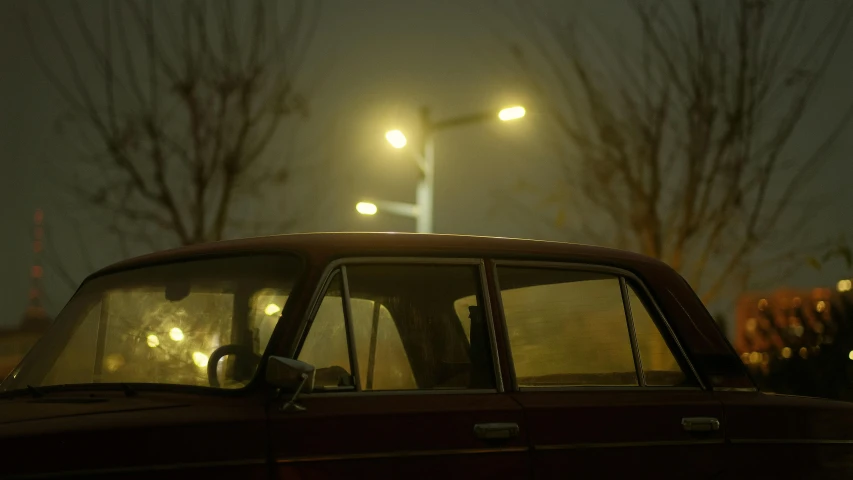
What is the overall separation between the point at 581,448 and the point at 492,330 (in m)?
0.48

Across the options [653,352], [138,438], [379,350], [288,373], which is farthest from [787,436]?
[138,438]

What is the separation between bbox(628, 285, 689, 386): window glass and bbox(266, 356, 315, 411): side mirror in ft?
4.80

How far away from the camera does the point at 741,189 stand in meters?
16.5

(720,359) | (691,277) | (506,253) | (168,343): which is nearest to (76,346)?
(168,343)

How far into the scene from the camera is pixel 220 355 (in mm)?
3244

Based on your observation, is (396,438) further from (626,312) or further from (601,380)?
(626,312)

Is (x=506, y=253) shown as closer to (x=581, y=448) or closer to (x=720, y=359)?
(x=581, y=448)

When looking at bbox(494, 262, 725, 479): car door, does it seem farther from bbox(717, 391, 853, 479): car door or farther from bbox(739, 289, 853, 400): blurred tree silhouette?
bbox(739, 289, 853, 400): blurred tree silhouette

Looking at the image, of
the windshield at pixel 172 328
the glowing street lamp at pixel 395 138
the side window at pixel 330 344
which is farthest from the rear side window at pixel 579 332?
the glowing street lamp at pixel 395 138

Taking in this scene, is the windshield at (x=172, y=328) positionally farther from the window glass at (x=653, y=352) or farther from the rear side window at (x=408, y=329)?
the window glass at (x=653, y=352)

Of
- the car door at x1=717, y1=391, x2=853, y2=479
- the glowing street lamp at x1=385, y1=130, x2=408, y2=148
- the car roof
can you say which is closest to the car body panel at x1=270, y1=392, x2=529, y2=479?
the car roof

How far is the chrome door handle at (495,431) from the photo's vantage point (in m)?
3.28

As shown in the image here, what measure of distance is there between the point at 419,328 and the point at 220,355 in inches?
27.5

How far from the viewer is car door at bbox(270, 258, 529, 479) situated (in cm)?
303
